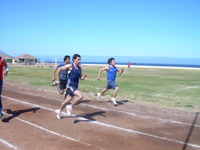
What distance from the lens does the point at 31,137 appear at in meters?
5.41

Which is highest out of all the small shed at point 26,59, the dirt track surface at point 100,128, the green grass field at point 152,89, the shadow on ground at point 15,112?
the small shed at point 26,59

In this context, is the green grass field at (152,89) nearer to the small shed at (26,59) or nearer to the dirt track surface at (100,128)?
the dirt track surface at (100,128)

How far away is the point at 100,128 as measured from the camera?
6.25 metres

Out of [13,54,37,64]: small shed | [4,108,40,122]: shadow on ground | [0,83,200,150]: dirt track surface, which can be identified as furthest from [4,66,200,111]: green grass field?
[13,54,37,64]: small shed

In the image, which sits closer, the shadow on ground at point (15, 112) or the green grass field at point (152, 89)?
the shadow on ground at point (15, 112)

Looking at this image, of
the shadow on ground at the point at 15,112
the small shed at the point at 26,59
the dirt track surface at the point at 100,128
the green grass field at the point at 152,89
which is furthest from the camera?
the small shed at the point at 26,59

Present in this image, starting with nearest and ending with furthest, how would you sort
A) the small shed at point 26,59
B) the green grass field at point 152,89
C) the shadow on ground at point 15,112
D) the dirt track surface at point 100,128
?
the dirt track surface at point 100,128 < the shadow on ground at point 15,112 < the green grass field at point 152,89 < the small shed at point 26,59

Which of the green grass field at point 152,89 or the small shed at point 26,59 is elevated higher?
the small shed at point 26,59

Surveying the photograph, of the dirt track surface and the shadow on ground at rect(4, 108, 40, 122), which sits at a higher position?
the dirt track surface

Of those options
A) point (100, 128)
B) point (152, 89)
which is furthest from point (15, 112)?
point (152, 89)

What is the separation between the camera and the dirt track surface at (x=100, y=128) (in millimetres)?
5016

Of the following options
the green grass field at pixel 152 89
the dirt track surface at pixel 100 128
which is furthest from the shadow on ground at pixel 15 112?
the green grass field at pixel 152 89

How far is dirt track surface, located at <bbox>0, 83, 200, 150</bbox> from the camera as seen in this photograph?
5.02 meters

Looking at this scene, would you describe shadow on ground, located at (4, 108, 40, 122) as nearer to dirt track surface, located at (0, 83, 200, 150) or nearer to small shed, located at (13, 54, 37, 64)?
dirt track surface, located at (0, 83, 200, 150)
